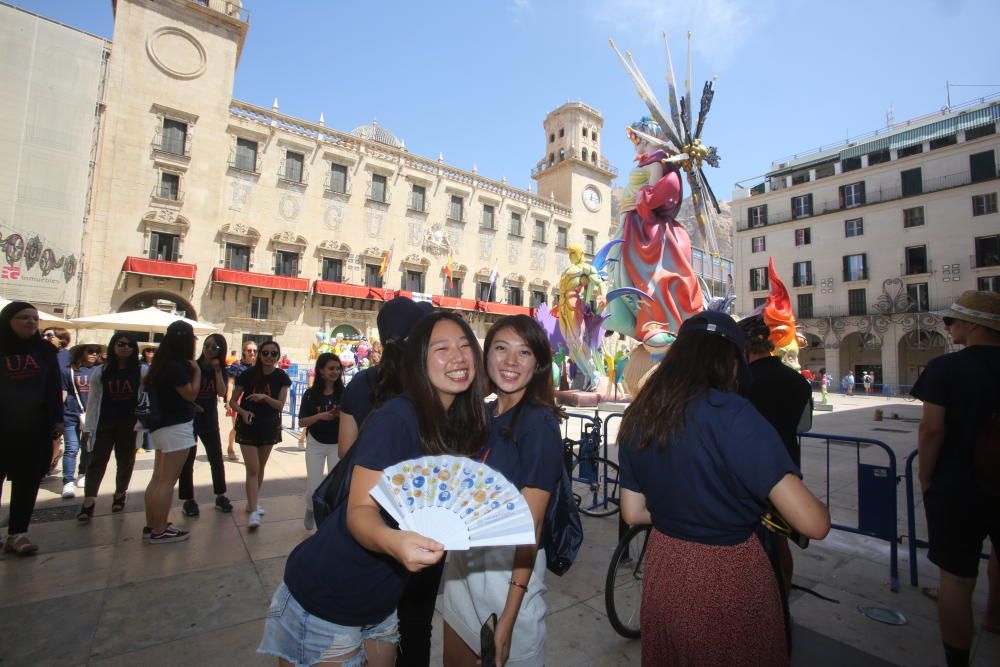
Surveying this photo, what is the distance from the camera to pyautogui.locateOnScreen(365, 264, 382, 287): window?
989 inches

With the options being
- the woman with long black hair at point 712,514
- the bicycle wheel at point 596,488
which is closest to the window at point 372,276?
the bicycle wheel at point 596,488

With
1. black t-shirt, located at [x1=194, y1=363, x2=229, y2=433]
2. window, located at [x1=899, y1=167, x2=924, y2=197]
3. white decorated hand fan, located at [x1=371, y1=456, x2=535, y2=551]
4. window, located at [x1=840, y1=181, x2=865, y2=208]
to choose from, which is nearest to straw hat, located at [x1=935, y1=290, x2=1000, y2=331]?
white decorated hand fan, located at [x1=371, y1=456, x2=535, y2=551]

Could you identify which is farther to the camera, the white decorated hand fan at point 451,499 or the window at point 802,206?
the window at point 802,206

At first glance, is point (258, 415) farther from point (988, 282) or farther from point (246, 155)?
point (988, 282)

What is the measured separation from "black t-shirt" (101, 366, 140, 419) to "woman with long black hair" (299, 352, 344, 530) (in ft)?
6.05

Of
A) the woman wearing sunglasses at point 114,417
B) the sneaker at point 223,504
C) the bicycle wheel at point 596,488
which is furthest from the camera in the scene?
the bicycle wheel at point 596,488

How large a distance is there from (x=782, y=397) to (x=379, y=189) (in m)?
26.1

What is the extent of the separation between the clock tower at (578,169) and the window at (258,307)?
21.7m

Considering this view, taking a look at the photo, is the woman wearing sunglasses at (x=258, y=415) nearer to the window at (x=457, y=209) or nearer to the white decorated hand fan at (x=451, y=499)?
the white decorated hand fan at (x=451, y=499)

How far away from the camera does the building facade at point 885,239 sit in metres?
26.6

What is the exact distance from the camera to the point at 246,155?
72.5ft

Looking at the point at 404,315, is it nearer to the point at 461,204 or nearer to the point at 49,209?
the point at 49,209

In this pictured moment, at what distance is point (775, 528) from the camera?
1.49 metres

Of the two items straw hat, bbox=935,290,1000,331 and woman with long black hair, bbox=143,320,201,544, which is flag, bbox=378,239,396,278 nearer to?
woman with long black hair, bbox=143,320,201,544
